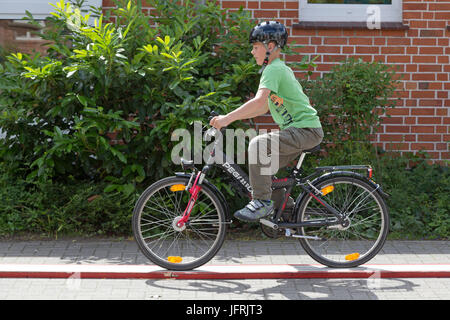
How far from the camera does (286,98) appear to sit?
5.71 m

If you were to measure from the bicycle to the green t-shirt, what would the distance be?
0.26 m

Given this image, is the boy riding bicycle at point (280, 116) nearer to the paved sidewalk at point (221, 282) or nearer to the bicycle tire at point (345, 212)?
the bicycle tire at point (345, 212)

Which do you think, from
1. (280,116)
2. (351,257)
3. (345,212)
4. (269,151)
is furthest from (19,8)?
(351,257)

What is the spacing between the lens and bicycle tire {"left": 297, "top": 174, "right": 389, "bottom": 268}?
5945 millimetres

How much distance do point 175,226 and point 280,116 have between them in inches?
46.4

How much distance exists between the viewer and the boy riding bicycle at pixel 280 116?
5.65 meters

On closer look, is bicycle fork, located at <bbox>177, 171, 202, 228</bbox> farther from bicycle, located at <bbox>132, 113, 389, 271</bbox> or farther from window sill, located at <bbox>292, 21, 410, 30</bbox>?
window sill, located at <bbox>292, 21, 410, 30</bbox>

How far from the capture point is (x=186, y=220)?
5.89 metres

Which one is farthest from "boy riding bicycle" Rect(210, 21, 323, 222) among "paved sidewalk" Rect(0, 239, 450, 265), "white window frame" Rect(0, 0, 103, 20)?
"white window frame" Rect(0, 0, 103, 20)

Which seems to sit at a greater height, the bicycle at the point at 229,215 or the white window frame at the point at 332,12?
the white window frame at the point at 332,12

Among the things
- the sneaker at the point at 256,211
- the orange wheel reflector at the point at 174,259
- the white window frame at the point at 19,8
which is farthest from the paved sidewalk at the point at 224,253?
the white window frame at the point at 19,8

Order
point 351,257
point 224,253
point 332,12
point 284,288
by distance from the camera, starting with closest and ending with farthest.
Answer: point 284,288
point 351,257
point 224,253
point 332,12

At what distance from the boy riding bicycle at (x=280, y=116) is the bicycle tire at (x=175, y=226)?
292 millimetres

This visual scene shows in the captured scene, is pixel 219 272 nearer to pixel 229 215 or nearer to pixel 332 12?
pixel 229 215
